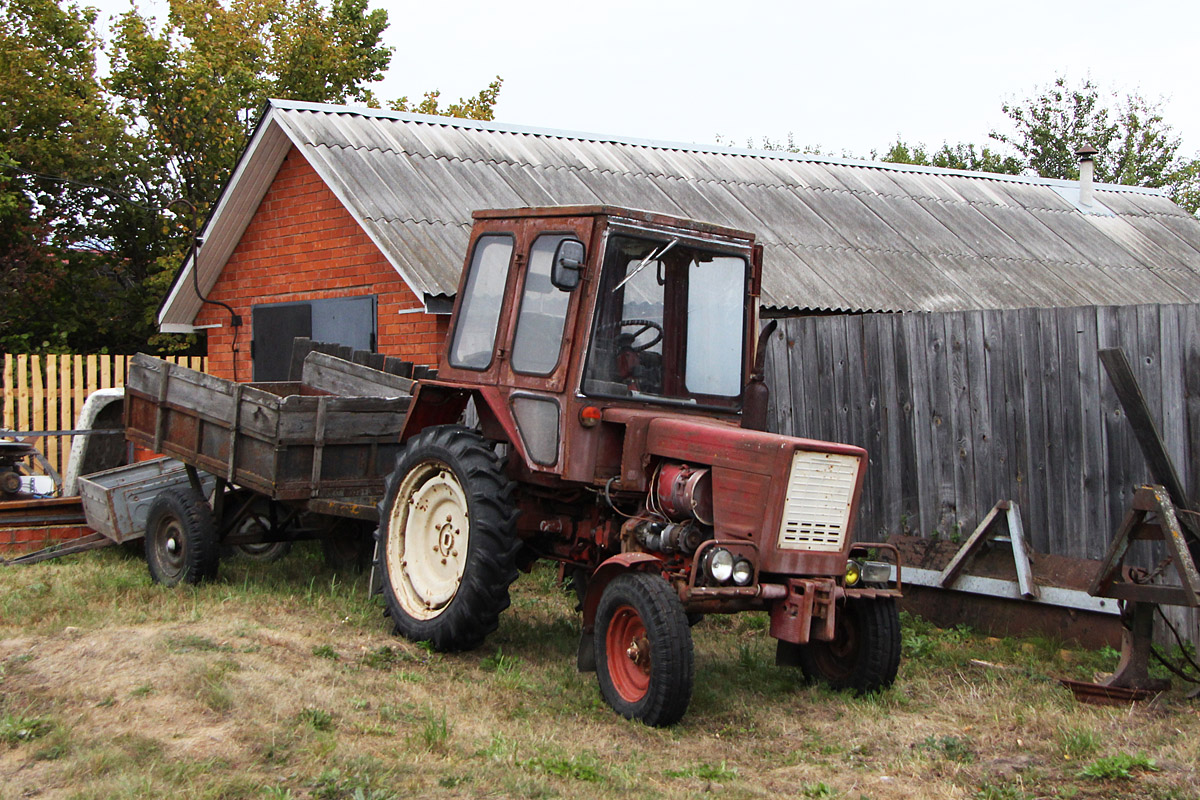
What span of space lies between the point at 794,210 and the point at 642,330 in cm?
883

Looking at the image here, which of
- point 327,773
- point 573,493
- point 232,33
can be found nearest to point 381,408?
point 573,493

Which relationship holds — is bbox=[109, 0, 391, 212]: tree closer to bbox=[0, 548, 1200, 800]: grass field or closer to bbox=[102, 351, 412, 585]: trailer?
bbox=[102, 351, 412, 585]: trailer

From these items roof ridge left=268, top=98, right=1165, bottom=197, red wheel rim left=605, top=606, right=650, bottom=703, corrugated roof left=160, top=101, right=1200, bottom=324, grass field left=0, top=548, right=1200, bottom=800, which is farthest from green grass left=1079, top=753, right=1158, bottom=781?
roof ridge left=268, top=98, right=1165, bottom=197

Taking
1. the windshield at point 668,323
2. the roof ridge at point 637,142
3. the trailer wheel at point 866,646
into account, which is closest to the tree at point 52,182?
the roof ridge at point 637,142

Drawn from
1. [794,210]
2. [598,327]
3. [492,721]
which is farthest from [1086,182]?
[492,721]

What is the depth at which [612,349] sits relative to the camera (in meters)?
5.91

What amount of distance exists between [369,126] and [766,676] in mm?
8679

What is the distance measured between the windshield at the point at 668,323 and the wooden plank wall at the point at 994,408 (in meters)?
1.98

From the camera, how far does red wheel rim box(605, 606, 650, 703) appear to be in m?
5.33

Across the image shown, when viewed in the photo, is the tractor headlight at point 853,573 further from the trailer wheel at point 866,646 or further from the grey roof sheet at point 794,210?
the grey roof sheet at point 794,210

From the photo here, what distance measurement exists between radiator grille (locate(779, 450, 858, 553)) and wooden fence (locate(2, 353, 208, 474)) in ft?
30.4

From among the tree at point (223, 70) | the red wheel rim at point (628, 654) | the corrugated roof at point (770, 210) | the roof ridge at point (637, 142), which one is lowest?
the red wheel rim at point (628, 654)

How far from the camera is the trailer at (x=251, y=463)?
734 cm

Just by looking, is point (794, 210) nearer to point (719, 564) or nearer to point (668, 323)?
point (668, 323)
